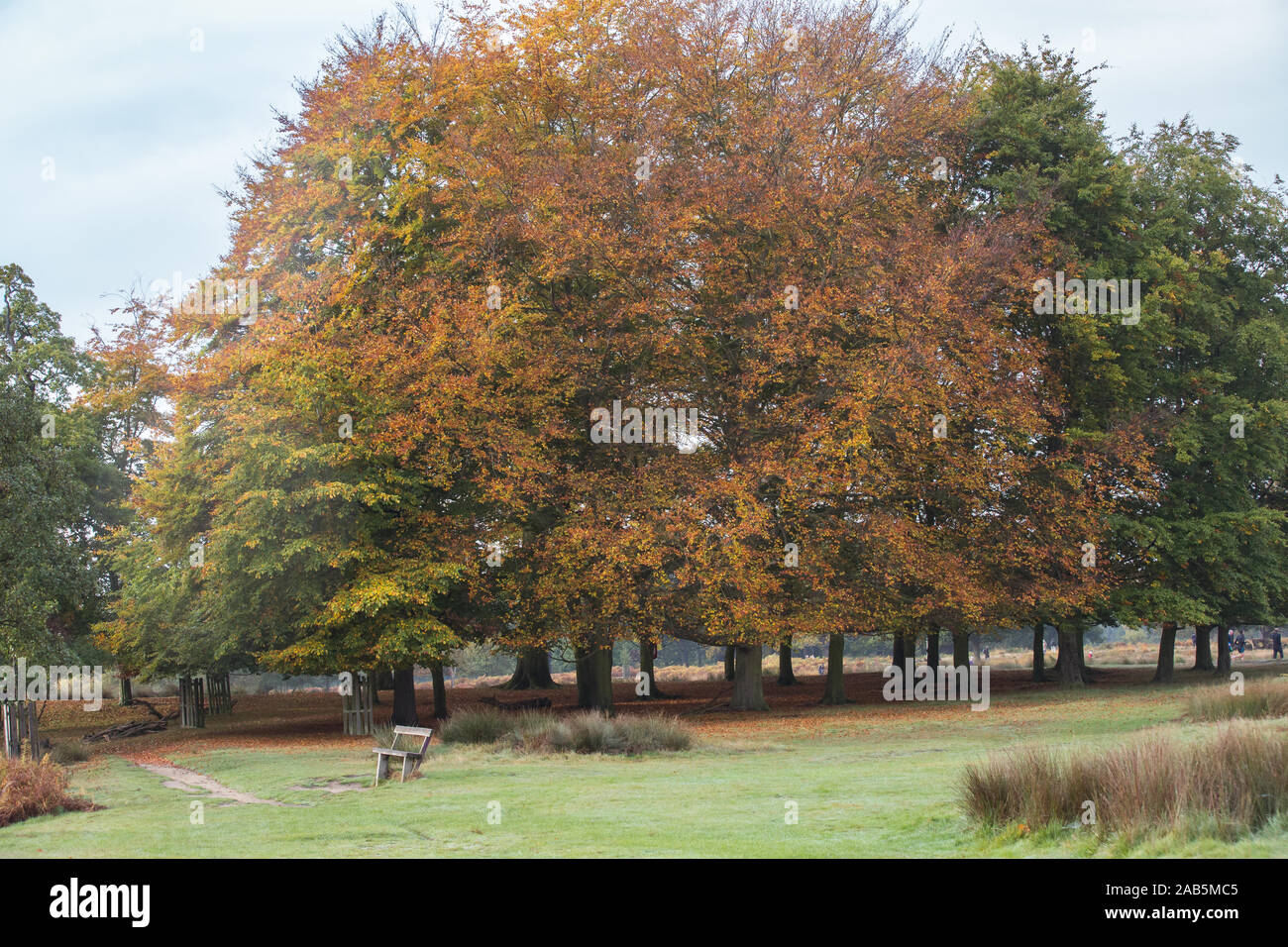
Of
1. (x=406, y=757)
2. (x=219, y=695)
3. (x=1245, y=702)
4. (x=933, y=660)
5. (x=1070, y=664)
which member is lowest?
(x=219, y=695)

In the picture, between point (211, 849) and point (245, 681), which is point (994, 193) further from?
point (245, 681)

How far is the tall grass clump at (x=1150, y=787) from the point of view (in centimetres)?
855

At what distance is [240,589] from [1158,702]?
70.6 ft

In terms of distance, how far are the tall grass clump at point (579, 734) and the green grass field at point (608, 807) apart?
54cm

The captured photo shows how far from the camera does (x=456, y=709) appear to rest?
23.1 m

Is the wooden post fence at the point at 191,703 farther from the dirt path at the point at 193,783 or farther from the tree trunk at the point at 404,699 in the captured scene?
the dirt path at the point at 193,783

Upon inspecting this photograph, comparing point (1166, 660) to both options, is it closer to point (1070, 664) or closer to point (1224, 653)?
point (1070, 664)

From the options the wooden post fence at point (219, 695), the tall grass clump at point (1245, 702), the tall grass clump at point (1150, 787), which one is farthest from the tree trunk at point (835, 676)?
the tall grass clump at point (1150, 787)

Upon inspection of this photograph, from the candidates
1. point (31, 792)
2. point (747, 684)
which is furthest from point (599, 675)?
point (31, 792)

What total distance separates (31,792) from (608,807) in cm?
732

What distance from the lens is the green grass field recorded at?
9180mm
